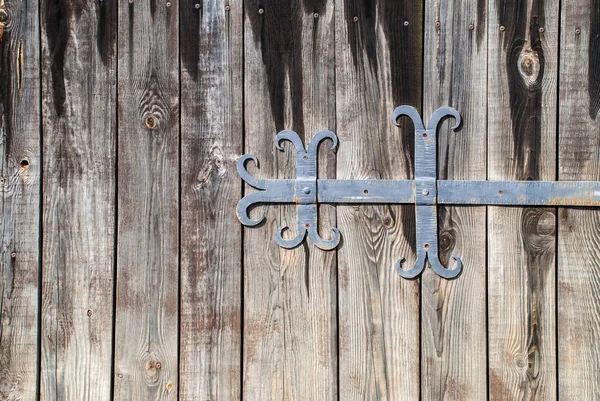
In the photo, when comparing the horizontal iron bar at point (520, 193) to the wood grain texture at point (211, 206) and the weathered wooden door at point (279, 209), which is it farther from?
the wood grain texture at point (211, 206)

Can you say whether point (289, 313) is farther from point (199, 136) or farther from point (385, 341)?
point (199, 136)

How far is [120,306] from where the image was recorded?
1.69m

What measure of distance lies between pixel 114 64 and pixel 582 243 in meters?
1.48

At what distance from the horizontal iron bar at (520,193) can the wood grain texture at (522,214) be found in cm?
3

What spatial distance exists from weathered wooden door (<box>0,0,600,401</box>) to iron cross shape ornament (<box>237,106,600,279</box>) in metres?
0.03

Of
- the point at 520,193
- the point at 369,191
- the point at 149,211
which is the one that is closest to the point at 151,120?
the point at 149,211

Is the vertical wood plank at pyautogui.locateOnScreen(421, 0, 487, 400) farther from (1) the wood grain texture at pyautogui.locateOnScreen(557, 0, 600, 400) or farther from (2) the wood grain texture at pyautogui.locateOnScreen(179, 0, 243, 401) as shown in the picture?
(2) the wood grain texture at pyautogui.locateOnScreen(179, 0, 243, 401)

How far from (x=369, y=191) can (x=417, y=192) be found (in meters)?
0.14

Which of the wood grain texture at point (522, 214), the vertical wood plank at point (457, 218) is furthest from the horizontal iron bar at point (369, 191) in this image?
the wood grain texture at point (522, 214)

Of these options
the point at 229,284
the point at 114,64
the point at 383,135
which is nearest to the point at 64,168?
the point at 114,64

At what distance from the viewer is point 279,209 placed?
5.54 ft

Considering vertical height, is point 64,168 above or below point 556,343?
above

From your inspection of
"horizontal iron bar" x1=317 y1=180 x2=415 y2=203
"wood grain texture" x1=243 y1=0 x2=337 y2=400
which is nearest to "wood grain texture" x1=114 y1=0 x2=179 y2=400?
"wood grain texture" x1=243 y1=0 x2=337 y2=400

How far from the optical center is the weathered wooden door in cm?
165
